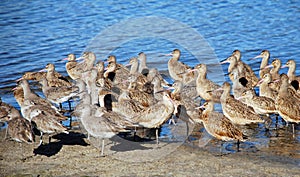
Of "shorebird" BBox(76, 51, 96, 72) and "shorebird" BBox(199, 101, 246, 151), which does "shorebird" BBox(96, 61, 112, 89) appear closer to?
"shorebird" BBox(76, 51, 96, 72)

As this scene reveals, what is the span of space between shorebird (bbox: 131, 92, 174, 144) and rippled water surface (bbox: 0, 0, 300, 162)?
424cm

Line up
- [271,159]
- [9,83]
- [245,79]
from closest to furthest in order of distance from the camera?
[271,159]
[245,79]
[9,83]

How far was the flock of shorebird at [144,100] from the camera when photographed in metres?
10.0

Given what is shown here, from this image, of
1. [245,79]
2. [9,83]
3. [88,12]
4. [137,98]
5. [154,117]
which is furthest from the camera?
[88,12]

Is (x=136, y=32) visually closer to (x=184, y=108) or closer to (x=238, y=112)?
(x=184, y=108)

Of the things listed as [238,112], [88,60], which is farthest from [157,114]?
[88,60]

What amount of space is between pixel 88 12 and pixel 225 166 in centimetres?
1526

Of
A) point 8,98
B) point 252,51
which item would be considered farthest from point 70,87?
point 252,51

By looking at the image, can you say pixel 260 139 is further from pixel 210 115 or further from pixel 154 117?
pixel 154 117

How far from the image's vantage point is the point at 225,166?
901cm

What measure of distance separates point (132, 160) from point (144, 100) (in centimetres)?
251

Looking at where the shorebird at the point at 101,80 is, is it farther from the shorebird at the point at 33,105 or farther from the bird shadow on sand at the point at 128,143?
the bird shadow on sand at the point at 128,143

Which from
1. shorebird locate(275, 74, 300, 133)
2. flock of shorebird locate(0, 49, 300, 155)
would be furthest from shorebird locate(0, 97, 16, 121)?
shorebird locate(275, 74, 300, 133)

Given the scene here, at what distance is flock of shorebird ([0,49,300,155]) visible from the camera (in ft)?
32.9
